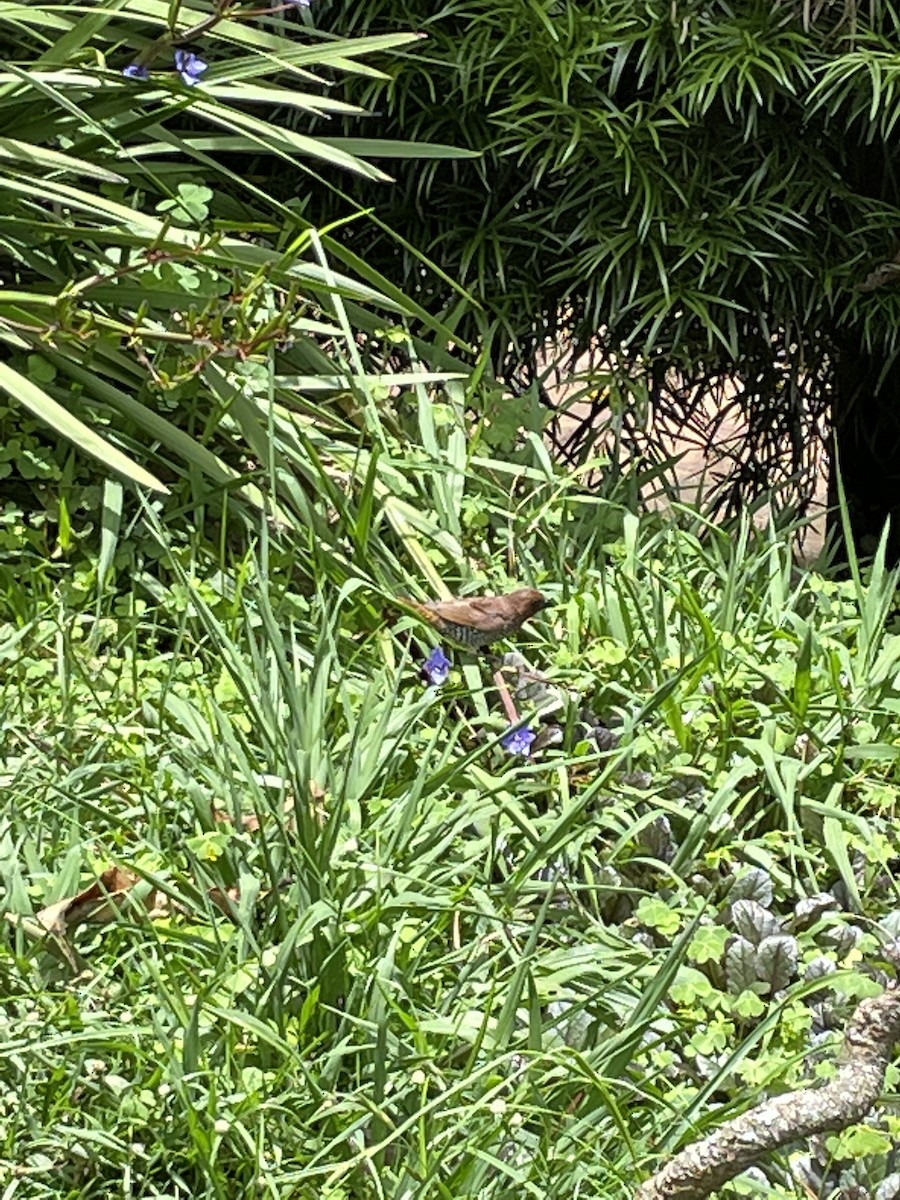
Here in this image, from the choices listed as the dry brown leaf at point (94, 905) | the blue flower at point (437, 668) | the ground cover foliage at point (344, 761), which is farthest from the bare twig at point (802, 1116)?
the blue flower at point (437, 668)

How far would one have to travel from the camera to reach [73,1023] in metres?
1.63

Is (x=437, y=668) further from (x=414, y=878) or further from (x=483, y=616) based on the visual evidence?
(x=414, y=878)

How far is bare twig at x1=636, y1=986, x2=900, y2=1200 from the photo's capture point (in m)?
1.26

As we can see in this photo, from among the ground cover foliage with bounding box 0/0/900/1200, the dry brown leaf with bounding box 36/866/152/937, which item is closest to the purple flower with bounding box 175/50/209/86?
the ground cover foliage with bounding box 0/0/900/1200

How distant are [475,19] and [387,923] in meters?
1.85

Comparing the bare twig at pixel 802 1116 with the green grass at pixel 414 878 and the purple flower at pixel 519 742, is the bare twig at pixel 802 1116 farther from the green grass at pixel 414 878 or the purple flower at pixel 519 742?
the purple flower at pixel 519 742

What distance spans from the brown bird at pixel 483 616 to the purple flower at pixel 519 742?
22cm

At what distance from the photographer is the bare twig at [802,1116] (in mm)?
1264

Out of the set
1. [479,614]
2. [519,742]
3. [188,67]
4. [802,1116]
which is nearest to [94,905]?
[519,742]

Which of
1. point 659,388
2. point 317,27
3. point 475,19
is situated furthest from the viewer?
point 659,388

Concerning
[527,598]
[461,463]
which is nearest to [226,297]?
[461,463]

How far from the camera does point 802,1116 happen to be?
1268 millimetres

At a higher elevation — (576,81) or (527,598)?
(576,81)

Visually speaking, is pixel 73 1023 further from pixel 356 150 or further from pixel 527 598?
pixel 356 150
